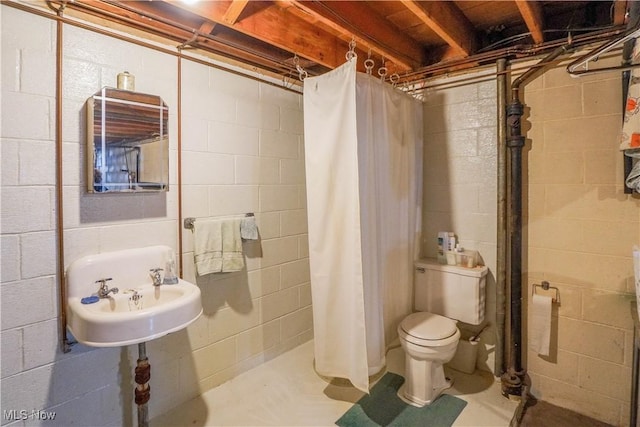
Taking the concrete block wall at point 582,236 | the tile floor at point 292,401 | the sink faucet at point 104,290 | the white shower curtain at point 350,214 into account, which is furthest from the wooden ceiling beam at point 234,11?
the tile floor at point 292,401

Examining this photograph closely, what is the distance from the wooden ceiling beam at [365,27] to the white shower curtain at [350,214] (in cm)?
25

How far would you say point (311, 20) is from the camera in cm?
208

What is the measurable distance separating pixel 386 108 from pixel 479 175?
34.4 inches

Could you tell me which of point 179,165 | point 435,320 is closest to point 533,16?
point 435,320

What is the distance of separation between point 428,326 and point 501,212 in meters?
0.91

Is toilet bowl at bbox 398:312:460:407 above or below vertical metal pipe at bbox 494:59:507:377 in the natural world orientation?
below

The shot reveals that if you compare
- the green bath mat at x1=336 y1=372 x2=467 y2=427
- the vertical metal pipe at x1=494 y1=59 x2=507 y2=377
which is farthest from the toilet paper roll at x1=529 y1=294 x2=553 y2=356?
the green bath mat at x1=336 y1=372 x2=467 y2=427

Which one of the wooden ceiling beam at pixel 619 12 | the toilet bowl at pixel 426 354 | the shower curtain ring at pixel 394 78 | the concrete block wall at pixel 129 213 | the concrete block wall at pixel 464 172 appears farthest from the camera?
the shower curtain ring at pixel 394 78

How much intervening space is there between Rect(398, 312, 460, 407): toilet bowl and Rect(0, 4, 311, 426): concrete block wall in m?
1.02

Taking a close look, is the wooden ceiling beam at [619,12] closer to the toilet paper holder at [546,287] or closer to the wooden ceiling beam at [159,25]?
the toilet paper holder at [546,287]

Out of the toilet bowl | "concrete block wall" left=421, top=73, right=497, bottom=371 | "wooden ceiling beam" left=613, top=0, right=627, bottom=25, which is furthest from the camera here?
"concrete block wall" left=421, top=73, right=497, bottom=371

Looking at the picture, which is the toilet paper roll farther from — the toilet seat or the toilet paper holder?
the toilet seat

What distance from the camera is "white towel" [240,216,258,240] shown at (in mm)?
2209

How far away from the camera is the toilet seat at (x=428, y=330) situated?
76.0 inches
